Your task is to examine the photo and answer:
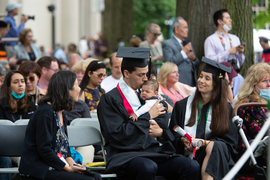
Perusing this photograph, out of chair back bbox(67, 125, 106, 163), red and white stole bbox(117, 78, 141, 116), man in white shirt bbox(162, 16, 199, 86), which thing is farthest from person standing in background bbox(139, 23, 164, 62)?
red and white stole bbox(117, 78, 141, 116)

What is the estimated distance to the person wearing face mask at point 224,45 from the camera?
821cm

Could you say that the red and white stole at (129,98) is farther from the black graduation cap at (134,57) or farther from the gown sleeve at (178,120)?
the gown sleeve at (178,120)

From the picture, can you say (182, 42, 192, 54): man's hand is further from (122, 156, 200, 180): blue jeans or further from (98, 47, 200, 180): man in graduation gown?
(122, 156, 200, 180): blue jeans

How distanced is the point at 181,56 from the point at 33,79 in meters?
3.10

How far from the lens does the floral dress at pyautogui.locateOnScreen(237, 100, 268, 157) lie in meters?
5.74

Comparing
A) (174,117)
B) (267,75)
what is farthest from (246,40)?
(174,117)

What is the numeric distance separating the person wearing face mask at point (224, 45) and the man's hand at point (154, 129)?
361cm

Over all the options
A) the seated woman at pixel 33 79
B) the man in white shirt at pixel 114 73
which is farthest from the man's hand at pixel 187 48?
the seated woman at pixel 33 79

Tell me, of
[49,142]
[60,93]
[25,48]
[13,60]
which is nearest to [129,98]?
[60,93]

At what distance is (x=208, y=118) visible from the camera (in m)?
5.38

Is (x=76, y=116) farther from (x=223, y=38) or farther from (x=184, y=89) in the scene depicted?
(x=223, y=38)

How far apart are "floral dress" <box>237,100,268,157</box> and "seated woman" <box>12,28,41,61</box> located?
5.91 metres

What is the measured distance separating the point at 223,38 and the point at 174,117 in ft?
11.6

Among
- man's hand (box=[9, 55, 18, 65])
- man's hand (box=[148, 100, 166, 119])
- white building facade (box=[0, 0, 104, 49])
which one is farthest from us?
white building facade (box=[0, 0, 104, 49])
